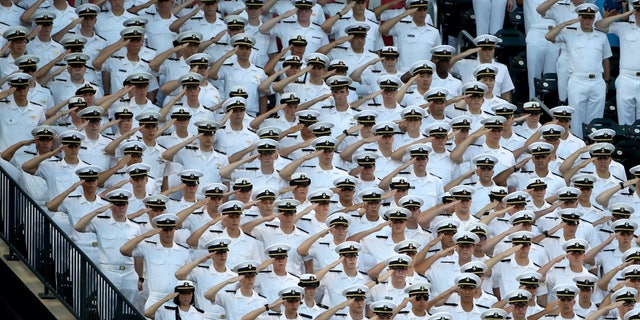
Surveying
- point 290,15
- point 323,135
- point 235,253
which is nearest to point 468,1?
point 290,15

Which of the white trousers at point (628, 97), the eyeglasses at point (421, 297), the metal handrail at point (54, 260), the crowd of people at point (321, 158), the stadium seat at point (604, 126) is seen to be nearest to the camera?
the metal handrail at point (54, 260)

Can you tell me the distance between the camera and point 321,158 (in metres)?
25.7

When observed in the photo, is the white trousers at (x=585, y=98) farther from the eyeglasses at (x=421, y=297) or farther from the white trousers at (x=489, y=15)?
the eyeglasses at (x=421, y=297)

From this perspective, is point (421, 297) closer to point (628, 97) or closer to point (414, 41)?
point (414, 41)

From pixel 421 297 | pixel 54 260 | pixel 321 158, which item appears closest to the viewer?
pixel 421 297

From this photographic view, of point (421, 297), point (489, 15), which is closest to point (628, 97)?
point (489, 15)

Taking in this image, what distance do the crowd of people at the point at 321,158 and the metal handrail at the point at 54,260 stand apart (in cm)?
21

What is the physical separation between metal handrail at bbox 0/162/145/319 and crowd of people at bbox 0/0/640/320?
0.21m

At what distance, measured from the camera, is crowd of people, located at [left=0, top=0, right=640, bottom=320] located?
946 inches

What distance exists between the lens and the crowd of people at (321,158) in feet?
78.8

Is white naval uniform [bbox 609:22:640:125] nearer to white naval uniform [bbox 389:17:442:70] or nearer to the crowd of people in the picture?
the crowd of people

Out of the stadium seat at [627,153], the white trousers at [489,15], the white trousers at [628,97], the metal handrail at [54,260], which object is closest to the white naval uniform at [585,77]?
the white trousers at [628,97]

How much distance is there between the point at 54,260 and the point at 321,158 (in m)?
3.43

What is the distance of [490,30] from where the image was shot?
29.6 metres
